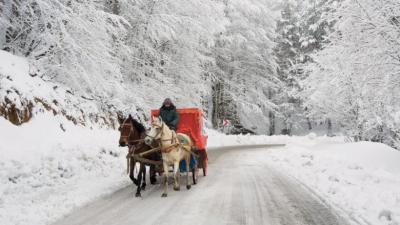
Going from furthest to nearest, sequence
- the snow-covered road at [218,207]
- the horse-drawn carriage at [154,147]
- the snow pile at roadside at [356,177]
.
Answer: the horse-drawn carriage at [154,147], the snow pile at roadside at [356,177], the snow-covered road at [218,207]

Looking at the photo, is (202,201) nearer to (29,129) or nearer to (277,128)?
(29,129)

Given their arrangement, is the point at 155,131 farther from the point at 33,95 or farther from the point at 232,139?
the point at 232,139

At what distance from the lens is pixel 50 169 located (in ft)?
34.4

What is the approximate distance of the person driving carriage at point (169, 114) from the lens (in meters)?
10.7

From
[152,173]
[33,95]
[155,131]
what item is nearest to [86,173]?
[152,173]

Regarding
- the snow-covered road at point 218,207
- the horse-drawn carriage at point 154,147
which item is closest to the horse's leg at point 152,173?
the horse-drawn carriage at point 154,147

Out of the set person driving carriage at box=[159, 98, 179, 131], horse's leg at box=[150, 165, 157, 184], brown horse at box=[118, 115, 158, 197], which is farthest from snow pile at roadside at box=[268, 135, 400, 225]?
brown horse at box=[118, 115, 158, 197]

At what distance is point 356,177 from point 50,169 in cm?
828

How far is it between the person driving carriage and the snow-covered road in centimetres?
169

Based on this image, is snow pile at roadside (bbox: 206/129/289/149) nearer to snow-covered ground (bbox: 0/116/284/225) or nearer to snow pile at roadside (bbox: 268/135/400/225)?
snow pile at roadside (bbox: 268/135/400/225)

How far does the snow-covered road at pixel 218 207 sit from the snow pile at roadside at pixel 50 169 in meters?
0.65

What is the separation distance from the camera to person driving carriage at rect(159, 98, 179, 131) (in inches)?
422

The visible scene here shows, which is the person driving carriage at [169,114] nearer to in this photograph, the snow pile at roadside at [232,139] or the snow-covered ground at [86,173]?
the snow-covered ground at [86,173]

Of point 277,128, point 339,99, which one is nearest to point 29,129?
point 339,99
